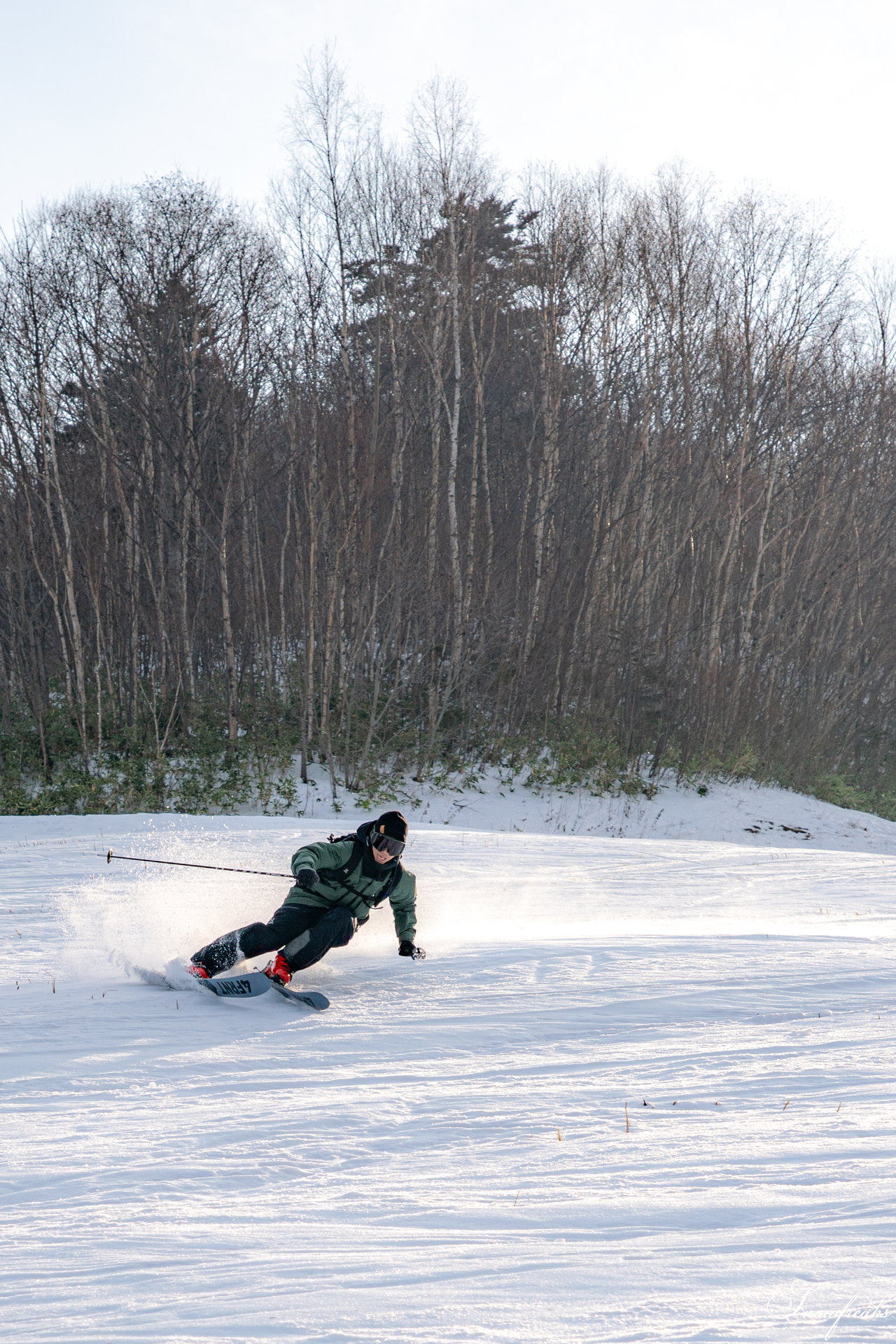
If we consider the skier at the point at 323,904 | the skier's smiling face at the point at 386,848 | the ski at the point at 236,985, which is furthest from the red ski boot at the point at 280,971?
the skier's smiling face at the point at 386,848

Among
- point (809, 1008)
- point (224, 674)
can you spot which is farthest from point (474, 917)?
point (224, 674)

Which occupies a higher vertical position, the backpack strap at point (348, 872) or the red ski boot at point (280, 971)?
the backpack strap at point (348, 872)

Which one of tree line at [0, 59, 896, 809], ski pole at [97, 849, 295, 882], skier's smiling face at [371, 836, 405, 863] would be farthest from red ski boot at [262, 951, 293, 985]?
tree line at [0, 59, 896, 809]

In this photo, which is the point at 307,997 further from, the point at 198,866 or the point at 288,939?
the point at 198,866

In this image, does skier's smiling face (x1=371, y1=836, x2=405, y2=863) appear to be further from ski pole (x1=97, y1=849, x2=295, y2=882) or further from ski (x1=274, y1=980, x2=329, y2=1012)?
ski (x1=274, y1=980, x2=329, y2=1012)

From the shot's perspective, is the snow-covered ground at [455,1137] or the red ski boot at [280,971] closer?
the snow-covered ground at [455,1137]

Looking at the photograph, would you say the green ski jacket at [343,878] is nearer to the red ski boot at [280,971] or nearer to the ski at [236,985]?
the red ski boot at [280,971]

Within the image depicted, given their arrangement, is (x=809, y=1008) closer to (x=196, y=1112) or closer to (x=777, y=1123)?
(x=777, y=1123)

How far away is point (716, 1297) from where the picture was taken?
2.77 m

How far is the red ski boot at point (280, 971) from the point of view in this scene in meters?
6.30

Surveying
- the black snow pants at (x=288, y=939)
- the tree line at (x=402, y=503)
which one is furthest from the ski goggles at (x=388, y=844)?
the tree line at (x=402, y=503)

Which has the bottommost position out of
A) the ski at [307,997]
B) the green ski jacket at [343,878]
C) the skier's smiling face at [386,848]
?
the ski at [307,997]
